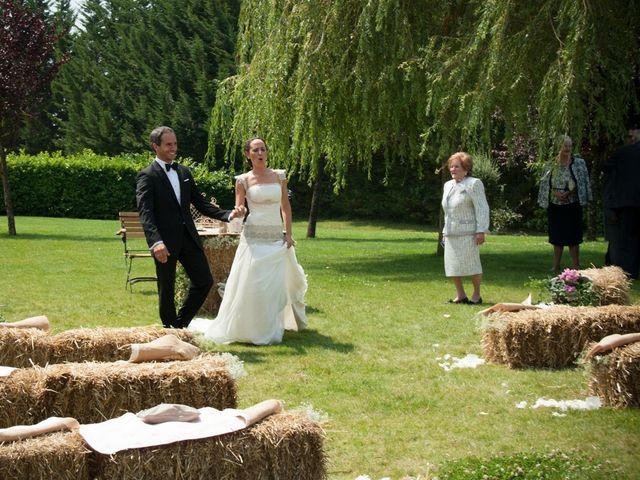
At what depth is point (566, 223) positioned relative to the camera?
1515 cm

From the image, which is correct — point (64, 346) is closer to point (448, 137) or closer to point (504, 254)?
point (448, 137)

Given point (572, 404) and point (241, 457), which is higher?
point (241, 457)

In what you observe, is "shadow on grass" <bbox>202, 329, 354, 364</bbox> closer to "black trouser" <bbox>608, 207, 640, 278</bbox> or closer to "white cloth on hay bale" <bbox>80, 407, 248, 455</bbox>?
"white cloth on hay bale" <bbox>80, 407, 248, 455</bbox>

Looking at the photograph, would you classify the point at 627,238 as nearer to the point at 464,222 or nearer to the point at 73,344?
the point at 464,222

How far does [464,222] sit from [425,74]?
4.02 meters

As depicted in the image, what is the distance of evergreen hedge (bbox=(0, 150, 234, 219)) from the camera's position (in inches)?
1398

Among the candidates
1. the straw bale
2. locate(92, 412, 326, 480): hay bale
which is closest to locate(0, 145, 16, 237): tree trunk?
the straw bale

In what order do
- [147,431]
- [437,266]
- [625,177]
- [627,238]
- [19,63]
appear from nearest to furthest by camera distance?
[147,431] < [625,177] < [627,238] < [437,266] < [19,63]

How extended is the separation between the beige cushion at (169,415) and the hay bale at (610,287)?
6.06 m

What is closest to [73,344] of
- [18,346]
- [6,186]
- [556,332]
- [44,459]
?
[18,346]

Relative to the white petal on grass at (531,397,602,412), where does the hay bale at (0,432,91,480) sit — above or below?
above

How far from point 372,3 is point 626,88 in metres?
4.18

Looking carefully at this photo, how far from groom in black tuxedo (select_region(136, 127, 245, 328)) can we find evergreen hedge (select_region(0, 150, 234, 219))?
25993 millimetres

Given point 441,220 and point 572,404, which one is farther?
point 441,220
